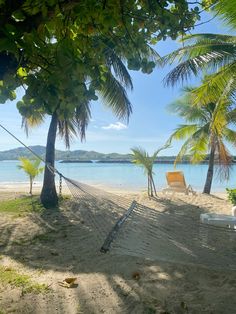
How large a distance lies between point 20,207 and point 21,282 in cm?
405

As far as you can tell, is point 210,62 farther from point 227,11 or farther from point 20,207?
point 20,207

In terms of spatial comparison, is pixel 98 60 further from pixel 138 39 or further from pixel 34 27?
pixel 34 27

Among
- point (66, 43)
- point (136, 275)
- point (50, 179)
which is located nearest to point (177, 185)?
point (50, 179)

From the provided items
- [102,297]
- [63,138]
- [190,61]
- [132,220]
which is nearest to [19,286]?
[102,297]

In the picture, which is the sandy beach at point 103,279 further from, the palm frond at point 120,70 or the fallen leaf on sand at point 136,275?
the palm frond at point 120,70

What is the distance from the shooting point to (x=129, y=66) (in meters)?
1.47

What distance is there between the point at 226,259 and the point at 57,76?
1.74m

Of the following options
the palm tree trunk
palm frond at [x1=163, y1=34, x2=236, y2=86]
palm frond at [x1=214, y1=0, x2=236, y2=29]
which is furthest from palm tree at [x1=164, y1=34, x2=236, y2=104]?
the palm tree trunk

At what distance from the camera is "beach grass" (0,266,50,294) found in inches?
87.0

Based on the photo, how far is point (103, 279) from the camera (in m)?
2.45

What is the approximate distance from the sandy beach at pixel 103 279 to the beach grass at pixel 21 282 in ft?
0.18

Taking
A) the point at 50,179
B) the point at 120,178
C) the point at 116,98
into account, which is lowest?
the point at 120,178

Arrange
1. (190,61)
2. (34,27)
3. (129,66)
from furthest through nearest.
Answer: (190,61), (129,66), (34,27)

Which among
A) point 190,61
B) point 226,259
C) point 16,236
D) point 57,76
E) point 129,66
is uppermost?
point 190,61
